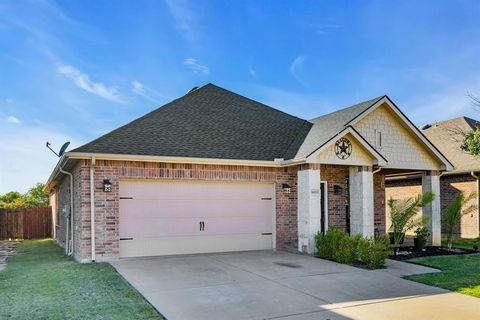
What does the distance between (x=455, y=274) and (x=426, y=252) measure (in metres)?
3.75

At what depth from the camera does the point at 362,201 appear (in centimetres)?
1208

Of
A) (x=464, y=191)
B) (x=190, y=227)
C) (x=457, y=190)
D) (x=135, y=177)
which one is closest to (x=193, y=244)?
(x=190, y=227)

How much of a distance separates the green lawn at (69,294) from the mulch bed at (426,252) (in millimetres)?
7886

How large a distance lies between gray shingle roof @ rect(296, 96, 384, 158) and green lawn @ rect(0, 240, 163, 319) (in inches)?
263

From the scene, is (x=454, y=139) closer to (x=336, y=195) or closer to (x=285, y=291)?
(x=336, y=195)

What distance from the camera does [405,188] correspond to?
794 inches

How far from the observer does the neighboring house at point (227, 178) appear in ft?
35.1

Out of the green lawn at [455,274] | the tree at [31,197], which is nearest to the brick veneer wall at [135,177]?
the green lawn at [455,274]

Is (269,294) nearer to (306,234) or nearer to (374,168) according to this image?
(306,234)

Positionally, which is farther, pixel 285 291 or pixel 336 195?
pixel 336 195

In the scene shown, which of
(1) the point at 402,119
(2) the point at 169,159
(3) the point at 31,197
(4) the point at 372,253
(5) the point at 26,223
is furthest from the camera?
(3) the point at 31,197

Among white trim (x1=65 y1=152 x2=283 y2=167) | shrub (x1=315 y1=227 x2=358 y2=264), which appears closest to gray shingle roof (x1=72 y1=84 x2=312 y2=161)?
white trim (x1=65 y1=152 x2=283 y2=167)

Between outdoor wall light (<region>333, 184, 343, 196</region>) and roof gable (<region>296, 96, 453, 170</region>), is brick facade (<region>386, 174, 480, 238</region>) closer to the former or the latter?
roof gable (<region>296, 96, 453, 170</region>)

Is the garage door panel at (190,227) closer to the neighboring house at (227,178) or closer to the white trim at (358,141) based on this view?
the neighboring house at (227,178)
